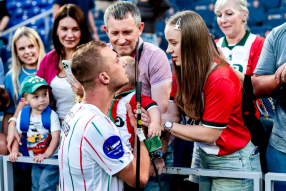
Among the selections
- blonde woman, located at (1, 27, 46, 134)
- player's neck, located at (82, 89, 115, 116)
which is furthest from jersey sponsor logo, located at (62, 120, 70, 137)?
blonde woman, located at (1, 27, 46, 134)

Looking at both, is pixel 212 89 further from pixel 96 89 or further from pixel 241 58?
pixel 241 58

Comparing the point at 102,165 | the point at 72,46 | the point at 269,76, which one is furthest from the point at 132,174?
the point at 72,46

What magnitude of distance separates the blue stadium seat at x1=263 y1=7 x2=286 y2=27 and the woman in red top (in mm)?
3611

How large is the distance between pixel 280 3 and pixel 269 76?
3.82m

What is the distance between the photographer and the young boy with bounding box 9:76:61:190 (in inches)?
105

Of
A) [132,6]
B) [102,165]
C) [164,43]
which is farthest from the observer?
[164,43]

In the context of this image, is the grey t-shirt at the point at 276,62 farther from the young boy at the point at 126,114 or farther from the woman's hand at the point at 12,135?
the woman's hand at the point at 12,135

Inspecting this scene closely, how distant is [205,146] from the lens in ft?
6.81

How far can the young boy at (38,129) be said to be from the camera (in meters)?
2.67

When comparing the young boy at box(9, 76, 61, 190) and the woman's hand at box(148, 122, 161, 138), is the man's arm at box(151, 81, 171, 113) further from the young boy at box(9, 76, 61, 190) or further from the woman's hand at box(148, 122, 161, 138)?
the young boy at box(9, 76, 61, 190)

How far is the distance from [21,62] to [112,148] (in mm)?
2106

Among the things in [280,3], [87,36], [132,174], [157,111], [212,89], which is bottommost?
[132,174]

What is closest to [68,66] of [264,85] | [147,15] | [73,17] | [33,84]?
[33,84]

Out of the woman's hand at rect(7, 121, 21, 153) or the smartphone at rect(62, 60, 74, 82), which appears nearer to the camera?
the smartphone at rect(62, 60, 74, 82)
